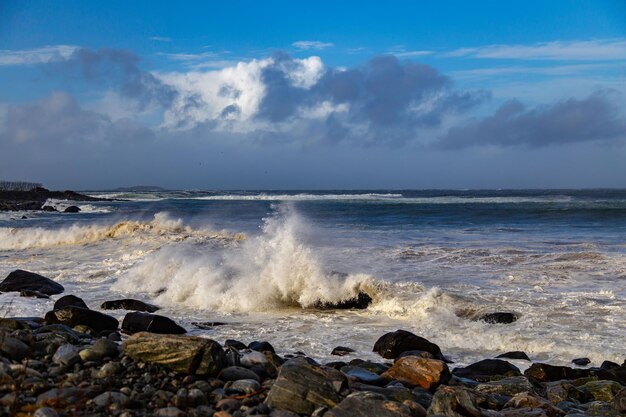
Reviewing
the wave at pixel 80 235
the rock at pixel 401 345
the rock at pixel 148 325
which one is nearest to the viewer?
the rock at pixel 401 345

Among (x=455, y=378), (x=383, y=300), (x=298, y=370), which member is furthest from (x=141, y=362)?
(x=383, y=300)

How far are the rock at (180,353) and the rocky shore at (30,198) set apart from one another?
4444 centimetres

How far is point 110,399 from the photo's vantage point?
12.4ft

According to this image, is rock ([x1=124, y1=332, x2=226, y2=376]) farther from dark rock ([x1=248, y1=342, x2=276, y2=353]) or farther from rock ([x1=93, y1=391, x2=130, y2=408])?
dark rock ([x1=248, y1=342, x2=276, y2=353])

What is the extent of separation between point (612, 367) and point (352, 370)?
3.09m

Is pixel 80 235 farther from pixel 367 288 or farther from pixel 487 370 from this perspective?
pixel 487 370

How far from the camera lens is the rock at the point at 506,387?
539cm

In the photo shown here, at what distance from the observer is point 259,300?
10125mm

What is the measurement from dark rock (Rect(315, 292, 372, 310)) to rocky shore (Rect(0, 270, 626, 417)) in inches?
134

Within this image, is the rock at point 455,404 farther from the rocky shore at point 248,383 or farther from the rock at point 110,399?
the rock at point 110,399

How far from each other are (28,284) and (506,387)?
28.0 feet

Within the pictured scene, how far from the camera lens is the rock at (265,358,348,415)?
159 inches

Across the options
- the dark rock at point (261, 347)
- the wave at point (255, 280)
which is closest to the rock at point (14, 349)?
the dark rock at point (261, 347)

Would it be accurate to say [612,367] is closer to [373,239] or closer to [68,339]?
[68,339]
